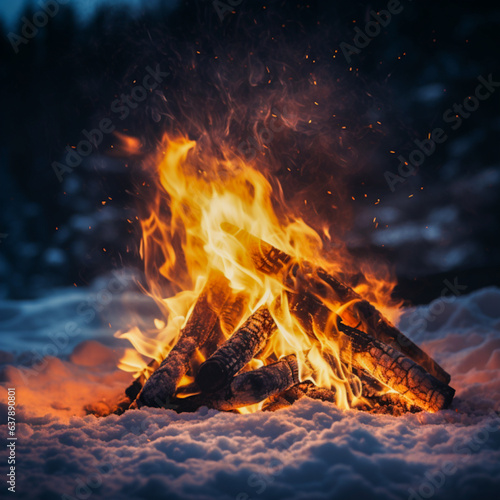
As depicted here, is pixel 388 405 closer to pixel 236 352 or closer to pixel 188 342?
pixel 236 352

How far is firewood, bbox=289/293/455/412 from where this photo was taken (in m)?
2.69

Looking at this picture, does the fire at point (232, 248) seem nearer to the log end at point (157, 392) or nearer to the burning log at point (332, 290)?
the burning log at point (332, 290)

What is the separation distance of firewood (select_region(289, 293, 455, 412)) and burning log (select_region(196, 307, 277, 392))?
32cm

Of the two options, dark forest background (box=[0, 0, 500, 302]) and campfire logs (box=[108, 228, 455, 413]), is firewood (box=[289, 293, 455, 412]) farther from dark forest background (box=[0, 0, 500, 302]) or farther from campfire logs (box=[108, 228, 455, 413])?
dark forest background (box=[0, 0, 500, 302])

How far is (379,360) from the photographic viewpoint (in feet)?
9.32

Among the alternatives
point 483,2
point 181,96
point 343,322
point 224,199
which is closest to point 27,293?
point 181,96

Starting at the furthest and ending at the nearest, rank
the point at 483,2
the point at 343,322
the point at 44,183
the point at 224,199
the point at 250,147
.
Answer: the point at 44,183, the point at 250,147, the point at 483,2, the point at 224,199, the point at 343,322

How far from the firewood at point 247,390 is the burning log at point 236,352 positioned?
10 centimetres

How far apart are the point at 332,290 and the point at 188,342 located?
57.5 inches

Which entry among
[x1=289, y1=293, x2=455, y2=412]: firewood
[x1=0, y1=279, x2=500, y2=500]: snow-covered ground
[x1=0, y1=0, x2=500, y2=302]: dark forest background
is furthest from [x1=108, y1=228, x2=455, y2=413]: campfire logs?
[x1=0, y1=0, x2=500, y2=302]: dark forest background

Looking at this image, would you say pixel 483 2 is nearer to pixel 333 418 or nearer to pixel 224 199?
pixel 224 199

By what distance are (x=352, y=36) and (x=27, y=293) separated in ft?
28.5

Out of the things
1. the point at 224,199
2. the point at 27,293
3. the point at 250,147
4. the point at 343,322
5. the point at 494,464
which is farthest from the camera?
the point at 27,293

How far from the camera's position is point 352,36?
585 cm
